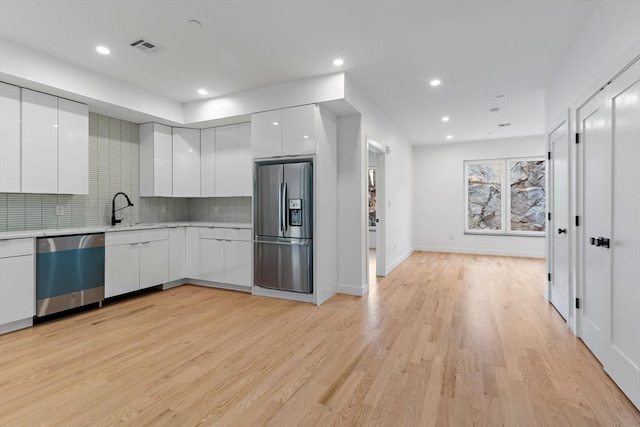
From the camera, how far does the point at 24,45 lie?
9.90 feet

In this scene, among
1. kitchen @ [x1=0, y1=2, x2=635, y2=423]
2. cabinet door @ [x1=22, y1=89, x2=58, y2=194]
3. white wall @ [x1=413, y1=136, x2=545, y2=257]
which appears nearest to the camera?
kitchen @ [x1=0, y1=2, x2=635, y2=423]

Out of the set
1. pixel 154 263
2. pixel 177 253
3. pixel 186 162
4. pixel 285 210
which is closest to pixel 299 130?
pixel 285 210

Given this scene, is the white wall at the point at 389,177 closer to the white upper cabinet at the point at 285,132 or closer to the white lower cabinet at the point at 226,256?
the white upper cabinet at the point at 285,132

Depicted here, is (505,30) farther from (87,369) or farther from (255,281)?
(87,369)

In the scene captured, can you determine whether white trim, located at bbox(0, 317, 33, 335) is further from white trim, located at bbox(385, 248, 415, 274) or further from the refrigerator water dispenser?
white trim, located at bbox(385, 248, 415, 274)

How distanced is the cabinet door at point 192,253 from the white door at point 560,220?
460cm

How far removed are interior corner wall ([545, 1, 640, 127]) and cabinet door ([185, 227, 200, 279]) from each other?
4.79 metres

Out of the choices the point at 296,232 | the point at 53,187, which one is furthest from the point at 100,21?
the point at 296,232

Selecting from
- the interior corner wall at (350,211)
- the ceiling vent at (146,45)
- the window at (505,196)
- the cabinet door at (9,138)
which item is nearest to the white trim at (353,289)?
the interior corner wall at (350,211)

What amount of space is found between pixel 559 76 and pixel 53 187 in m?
5.83

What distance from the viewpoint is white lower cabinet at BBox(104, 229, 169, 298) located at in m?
3.76

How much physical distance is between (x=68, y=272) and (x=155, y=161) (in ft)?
6.26

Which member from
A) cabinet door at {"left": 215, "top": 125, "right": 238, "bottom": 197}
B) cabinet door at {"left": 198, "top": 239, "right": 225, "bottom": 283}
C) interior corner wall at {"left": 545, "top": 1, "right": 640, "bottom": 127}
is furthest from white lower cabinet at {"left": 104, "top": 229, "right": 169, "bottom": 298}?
interior corner wall at {"left": 545, "top": 1, "right": 640, "bottom": 127}

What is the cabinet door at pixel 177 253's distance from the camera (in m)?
4.51
